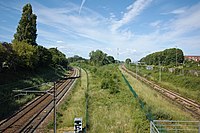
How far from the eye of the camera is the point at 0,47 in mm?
23219

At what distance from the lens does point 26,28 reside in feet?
118

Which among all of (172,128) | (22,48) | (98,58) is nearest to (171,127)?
(172,128)

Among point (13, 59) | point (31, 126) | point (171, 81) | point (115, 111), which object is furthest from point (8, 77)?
point (171, 81)

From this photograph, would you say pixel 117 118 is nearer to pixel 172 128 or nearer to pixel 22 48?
pixel 172 128

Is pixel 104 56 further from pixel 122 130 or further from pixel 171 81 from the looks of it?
pixel 122 130

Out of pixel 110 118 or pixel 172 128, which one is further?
pixel 110 118

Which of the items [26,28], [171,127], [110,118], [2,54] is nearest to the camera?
[171,127]

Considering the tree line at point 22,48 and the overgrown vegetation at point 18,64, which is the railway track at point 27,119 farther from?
the tree line at point 22,48

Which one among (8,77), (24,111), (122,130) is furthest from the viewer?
(8,77)

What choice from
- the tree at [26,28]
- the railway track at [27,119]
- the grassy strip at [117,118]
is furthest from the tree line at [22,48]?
the grassy strip at [117,118]

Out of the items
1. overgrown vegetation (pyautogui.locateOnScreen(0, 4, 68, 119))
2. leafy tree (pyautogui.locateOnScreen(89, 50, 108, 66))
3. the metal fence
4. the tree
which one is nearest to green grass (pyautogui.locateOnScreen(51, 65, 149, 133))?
the metal fence

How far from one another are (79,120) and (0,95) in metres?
11.9

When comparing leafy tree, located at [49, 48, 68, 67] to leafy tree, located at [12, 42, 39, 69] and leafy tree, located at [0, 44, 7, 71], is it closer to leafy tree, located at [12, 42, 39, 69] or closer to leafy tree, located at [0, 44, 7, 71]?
leafy tree, located at [12, 42, 39, 69]

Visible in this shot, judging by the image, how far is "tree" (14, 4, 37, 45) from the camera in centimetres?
3606
